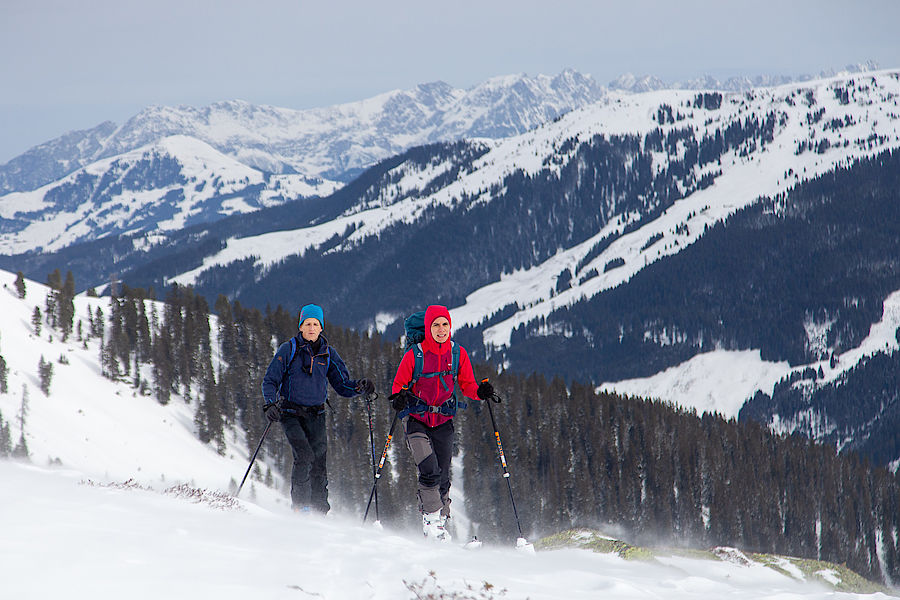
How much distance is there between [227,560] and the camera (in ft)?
25.7

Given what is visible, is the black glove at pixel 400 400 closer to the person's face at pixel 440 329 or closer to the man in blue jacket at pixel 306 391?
the man in blue jacket at pixel 306 391

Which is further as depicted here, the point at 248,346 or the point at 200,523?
the point at 248,346

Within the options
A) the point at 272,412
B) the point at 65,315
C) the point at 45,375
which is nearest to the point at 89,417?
the point at 45,375

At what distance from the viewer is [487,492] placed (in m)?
83.5

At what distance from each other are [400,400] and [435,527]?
2735 mm

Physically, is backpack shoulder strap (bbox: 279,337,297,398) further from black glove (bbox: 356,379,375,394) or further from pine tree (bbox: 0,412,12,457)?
pine tree (bbox: 0,412,12,457)

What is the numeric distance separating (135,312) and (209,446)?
A: 18.3m

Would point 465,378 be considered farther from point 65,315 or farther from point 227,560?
point 65,315

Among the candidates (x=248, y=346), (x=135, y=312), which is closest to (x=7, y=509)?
(x=135, y=312)

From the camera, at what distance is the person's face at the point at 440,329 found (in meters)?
13.3

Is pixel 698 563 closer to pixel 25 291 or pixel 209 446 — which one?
pixel 209 446

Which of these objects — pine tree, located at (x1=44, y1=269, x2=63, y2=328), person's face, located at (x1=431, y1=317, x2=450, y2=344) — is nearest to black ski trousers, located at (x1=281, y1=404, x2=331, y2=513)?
person's face, located at (x1=431, y1=317, x2=450, y2=344)

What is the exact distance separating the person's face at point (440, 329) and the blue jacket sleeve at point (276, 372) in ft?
8.91

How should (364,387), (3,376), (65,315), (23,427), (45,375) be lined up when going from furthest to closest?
(65,315)
(45,375)
(3,376)
(23,427)
(364,387)
